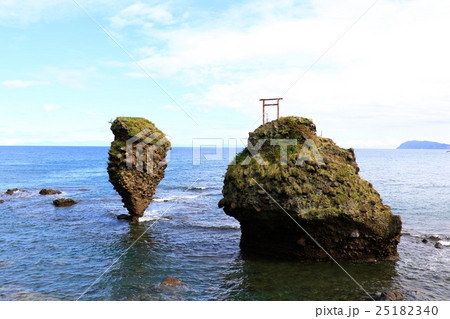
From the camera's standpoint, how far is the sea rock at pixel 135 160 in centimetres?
3822

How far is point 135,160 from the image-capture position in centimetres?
3862

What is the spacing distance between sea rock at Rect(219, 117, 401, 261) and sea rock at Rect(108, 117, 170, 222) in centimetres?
1508

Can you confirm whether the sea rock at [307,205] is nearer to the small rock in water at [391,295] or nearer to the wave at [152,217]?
the small rock in water at [391,295]

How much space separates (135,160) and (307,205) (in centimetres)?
2205

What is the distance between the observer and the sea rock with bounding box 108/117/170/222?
125ft

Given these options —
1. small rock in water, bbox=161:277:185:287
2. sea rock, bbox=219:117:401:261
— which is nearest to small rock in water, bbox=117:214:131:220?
sea rock, bbox=219:117:401:261

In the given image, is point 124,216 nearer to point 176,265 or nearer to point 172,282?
point 176,265

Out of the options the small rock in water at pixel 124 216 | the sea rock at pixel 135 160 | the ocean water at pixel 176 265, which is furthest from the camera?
the small rock in water at pixel 124 216

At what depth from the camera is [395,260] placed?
87.2 ft

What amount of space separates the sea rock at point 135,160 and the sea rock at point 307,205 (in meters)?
15.1

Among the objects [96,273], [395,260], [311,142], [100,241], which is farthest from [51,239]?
[395,260]

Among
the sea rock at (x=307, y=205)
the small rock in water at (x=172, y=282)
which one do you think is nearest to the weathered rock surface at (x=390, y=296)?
the sea rock at (x=307, y=205)

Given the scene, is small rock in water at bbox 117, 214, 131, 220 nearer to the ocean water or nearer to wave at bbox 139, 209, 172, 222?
the ocean water

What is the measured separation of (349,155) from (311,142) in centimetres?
378
